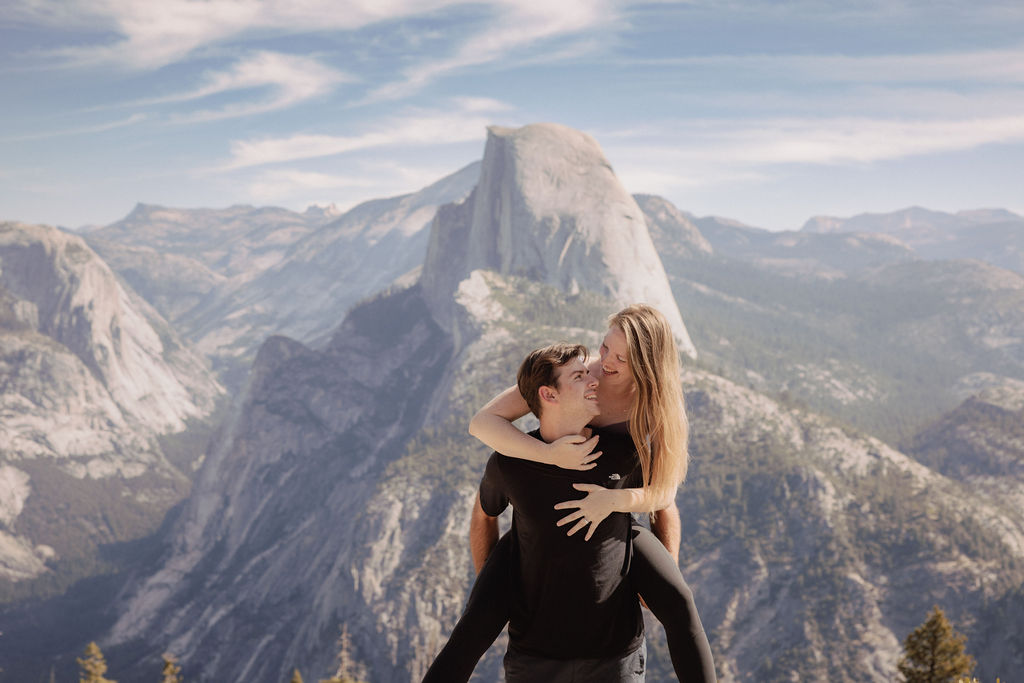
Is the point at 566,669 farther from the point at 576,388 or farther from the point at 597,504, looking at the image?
the point at 576,388

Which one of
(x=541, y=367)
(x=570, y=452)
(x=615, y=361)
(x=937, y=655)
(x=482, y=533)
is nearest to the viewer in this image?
(x=570, y=452)

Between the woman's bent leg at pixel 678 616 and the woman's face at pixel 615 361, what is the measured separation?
1745 millimetres

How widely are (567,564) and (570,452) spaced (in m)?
1.18

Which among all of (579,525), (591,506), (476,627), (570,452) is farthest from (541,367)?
(476,627)

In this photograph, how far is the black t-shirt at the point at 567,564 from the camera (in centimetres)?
668

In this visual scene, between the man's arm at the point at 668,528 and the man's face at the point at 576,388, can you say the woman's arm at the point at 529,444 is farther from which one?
the man's arm at the point at 668,528

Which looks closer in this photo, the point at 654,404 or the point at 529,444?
the point at 529,444

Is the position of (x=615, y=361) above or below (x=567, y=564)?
above

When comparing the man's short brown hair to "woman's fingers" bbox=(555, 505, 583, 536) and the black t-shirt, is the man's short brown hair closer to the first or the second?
the black t-shirt

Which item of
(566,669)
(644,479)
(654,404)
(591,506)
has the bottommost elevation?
(566,669)

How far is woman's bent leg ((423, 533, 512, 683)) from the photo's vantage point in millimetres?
6641

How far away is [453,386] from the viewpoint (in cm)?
15850

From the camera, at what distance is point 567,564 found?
6734 millimetres

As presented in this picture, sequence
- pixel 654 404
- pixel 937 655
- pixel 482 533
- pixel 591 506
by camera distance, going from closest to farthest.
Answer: pixel 591 506
pixel 654 404
pixel 482 533
pixel 937 655
